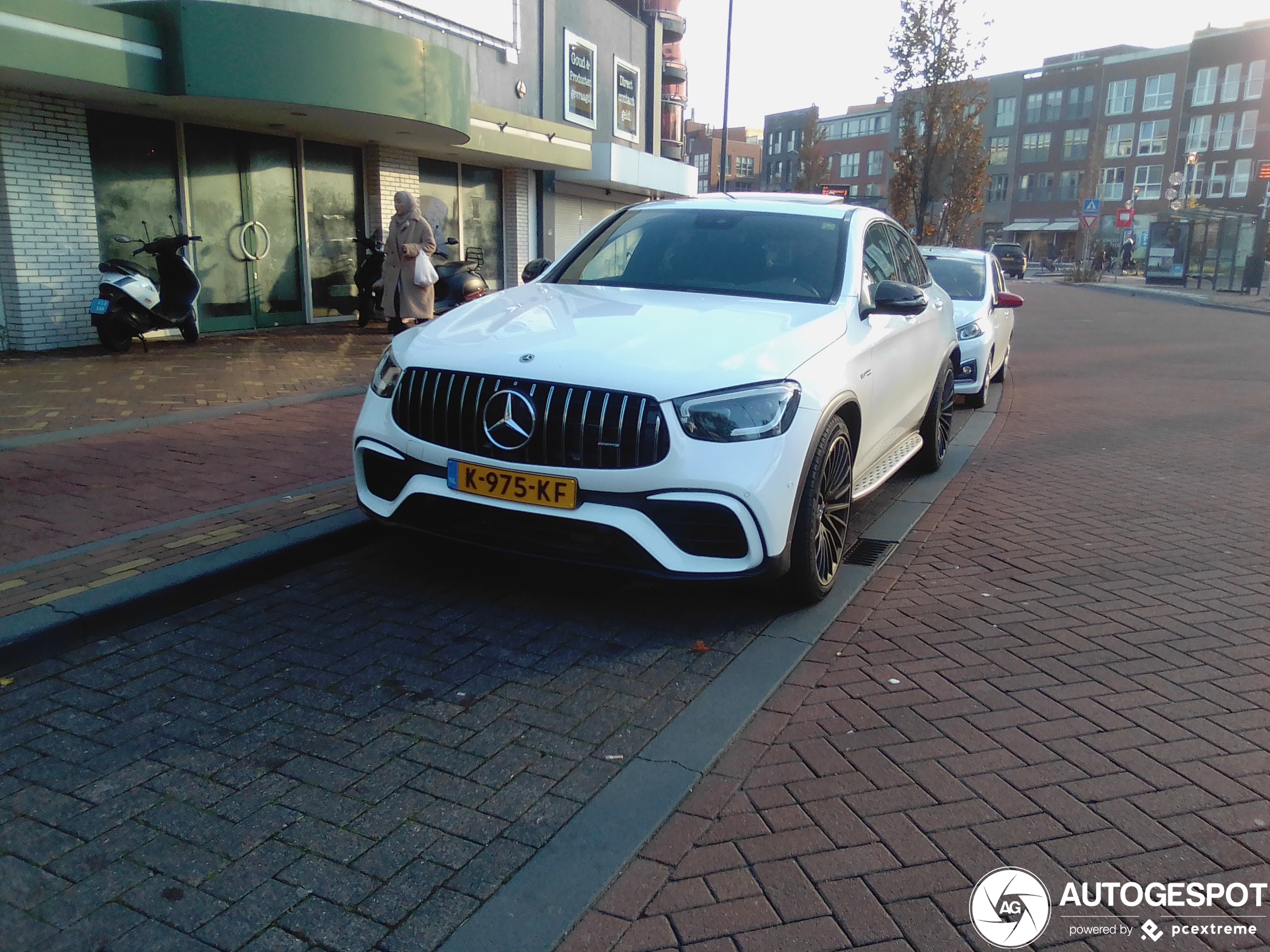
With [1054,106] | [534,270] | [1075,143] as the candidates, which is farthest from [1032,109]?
[534,270]

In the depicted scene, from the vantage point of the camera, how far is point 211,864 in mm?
2570

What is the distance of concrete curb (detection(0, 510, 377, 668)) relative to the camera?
3680mm

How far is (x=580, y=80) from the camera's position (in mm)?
22531

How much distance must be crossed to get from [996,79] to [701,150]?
100 feet

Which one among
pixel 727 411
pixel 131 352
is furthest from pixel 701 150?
pixel 727 411

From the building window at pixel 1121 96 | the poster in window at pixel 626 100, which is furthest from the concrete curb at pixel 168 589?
the building window at pixel 1121 96

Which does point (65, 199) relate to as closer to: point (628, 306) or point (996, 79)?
point (628, 306)

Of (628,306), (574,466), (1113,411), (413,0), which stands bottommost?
(1113,411)

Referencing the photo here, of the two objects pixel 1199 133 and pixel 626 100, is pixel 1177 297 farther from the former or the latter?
pixel 1199 133

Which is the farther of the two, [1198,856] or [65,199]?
Answer: [65,199]

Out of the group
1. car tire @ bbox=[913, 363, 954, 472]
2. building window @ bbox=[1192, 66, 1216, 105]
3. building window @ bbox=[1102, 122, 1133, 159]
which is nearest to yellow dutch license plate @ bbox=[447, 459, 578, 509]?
car tire @ bbox=[913, 363, 954, 472]

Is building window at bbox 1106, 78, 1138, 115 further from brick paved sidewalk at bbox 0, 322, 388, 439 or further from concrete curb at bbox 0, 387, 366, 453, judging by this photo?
concrete curb at bbox 0, 387, 366, 453

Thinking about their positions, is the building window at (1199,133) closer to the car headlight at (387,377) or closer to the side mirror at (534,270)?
the side mirror at (534,270)

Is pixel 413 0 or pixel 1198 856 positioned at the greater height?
pixel 413 0
